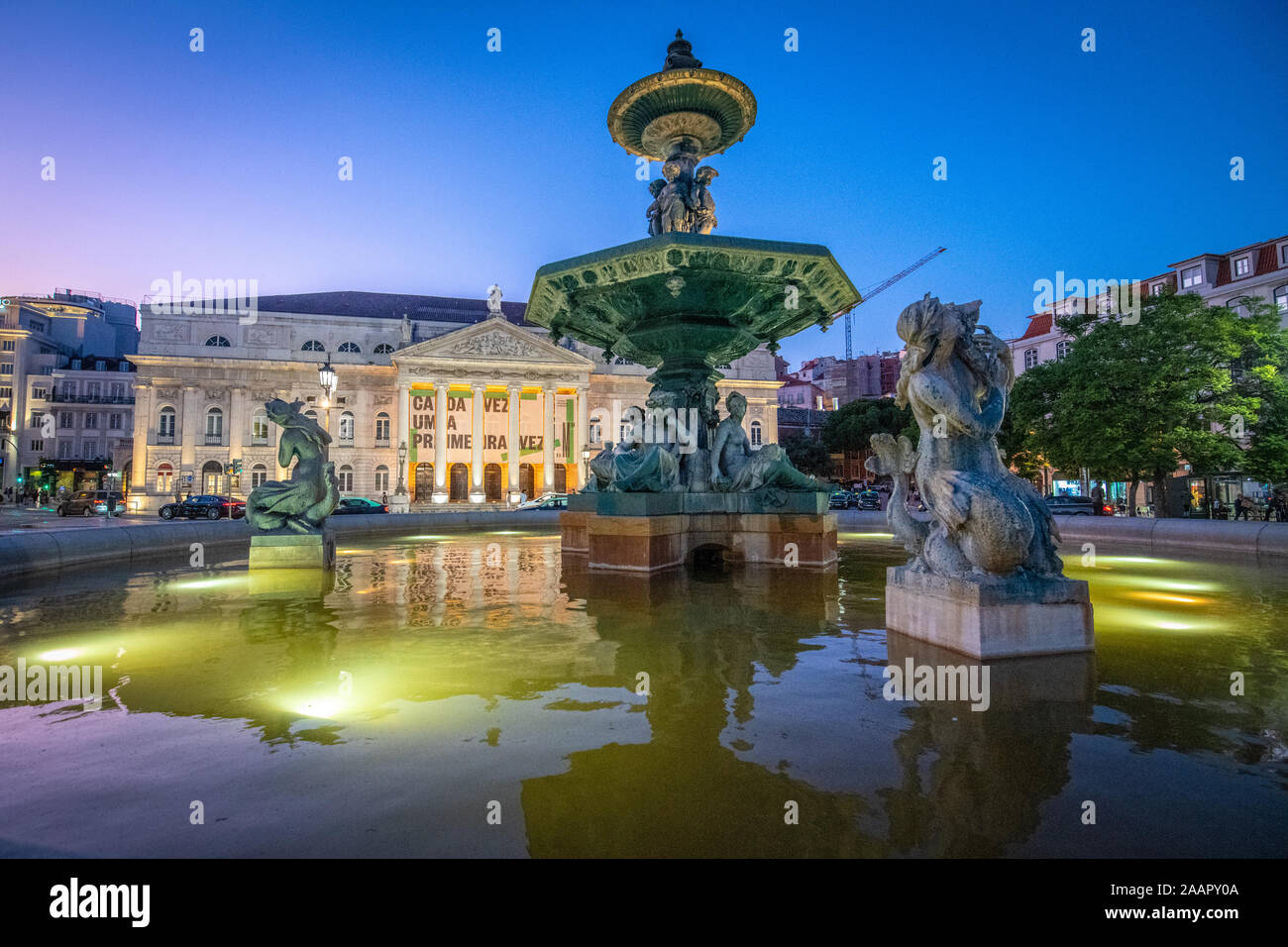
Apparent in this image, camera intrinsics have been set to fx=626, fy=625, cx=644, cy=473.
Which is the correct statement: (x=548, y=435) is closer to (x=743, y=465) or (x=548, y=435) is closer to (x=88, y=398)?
(x=743, y=465)

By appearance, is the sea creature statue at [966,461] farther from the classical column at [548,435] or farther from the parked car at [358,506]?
the classical column at [548,435]

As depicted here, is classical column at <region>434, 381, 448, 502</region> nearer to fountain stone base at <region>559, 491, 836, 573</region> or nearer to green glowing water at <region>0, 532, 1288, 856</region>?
fountain stone base at <region>559, 491, 836, 573</region>

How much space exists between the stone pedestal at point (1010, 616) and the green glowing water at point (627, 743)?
0.16m

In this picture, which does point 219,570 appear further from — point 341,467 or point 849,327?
point 849,327

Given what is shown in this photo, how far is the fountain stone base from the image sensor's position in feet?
26.8

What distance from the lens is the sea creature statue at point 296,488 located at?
338 inches

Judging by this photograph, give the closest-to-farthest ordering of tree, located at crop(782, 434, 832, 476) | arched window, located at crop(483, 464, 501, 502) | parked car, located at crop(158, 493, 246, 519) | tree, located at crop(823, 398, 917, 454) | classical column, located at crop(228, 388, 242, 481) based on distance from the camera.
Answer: parked car, located at crop(158, 493, 246, 519) < classical column, located at crop(228, 388, 242, 481) < tree, located at crop(823, 398, 917, 454) < arched window, located at crop(483, 464, 501, 502) < tree, located at crop(782, 434, 832, 476)

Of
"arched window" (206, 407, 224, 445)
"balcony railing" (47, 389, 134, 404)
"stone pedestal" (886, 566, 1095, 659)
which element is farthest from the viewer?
"balcony railing" (47, 389, 134, 404)

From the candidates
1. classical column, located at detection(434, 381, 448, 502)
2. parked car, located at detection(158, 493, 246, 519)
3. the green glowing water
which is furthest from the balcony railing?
the green glowing water

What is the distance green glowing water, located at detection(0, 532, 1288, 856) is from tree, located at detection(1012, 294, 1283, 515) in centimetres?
2086

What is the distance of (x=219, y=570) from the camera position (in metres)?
9.04
